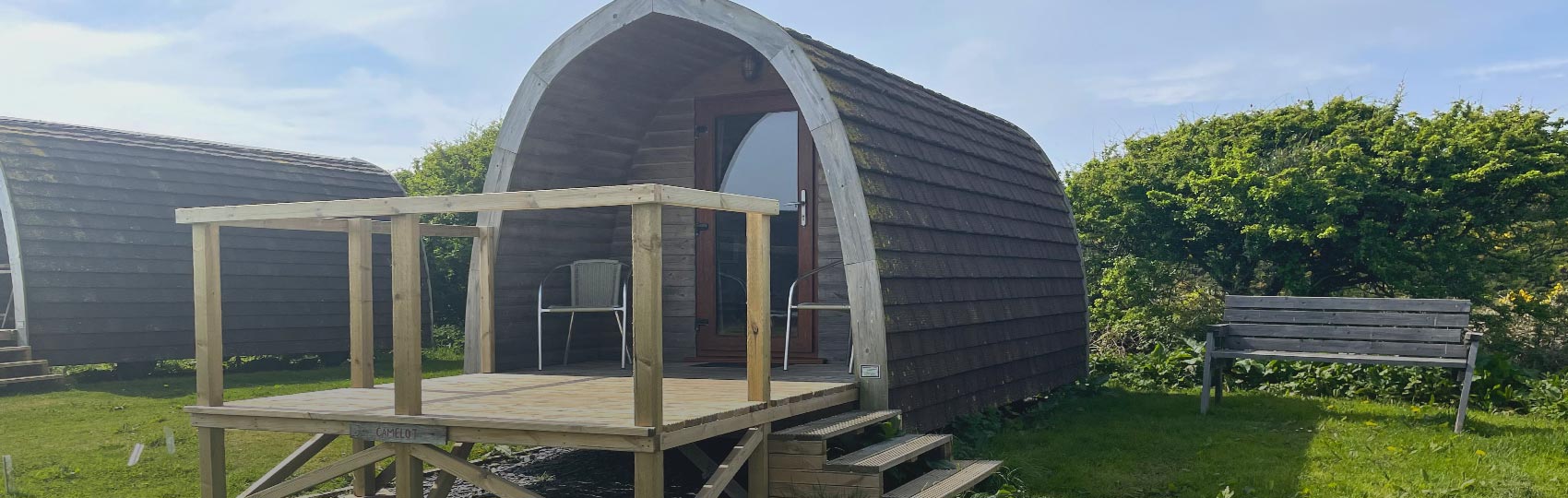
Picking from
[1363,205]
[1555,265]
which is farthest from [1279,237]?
[1555,265]

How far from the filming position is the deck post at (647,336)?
411 cm

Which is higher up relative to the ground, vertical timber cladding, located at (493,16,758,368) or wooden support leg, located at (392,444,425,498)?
vertical timber cladding, located at (493,16,758,368)

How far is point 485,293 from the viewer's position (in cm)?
652

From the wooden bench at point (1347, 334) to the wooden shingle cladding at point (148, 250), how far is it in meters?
8.16

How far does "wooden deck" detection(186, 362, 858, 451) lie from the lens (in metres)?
4.34

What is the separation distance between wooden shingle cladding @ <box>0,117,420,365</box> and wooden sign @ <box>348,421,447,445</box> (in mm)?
6541

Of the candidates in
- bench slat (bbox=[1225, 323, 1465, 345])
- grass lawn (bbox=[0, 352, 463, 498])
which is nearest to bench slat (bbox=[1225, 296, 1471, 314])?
bench slat (bbox=[1225, 323, 1465, 345])

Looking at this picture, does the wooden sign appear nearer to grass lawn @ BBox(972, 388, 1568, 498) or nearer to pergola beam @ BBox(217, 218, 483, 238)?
pergola beam @ BBox(217, 218, 483, 238)

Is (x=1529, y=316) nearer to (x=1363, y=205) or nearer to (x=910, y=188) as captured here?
(x=1363, y=205)

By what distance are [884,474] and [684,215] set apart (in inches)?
122

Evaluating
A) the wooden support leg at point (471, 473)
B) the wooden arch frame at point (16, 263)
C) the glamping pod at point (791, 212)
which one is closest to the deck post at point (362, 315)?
the wooden support leg at point (471, 473)

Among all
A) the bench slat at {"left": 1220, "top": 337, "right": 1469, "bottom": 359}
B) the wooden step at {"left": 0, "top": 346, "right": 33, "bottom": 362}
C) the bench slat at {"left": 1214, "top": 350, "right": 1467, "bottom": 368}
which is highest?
the bench slat at {"left": 1220, "top": 337, "right": 1469, "bottom": 359}

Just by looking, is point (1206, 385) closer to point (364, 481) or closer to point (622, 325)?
point (622, 325)

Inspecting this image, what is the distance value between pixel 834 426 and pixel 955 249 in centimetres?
199
